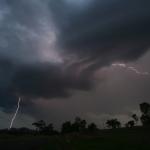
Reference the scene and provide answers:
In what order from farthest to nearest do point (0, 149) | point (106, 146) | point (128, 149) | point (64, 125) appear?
point (64, 125), point (106, 146), point (128, 149), point (0, 149)

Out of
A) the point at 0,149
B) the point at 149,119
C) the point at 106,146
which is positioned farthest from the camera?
the point at 149,119

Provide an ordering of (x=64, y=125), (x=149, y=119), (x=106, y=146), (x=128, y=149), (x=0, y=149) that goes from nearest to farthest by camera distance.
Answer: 1. (x=0, y=149)
2. (x=128, y=149)
3. (x=106, y=146)
4. (x=149, y=119)
5. (x=64, y=125)

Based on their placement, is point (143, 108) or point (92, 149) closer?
point (92, 149)

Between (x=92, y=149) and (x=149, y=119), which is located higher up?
(x=149, y=119)

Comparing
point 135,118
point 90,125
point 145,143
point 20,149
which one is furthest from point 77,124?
point 20,149

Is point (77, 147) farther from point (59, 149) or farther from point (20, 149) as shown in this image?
point (20, 149)

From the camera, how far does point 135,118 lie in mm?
193500

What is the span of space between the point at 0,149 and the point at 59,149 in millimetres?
12415

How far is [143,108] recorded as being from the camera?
590 feet

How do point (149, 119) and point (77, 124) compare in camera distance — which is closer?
point (149, 119)

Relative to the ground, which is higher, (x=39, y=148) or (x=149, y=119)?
(x=149, y=119)

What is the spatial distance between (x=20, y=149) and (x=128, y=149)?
2411 cm

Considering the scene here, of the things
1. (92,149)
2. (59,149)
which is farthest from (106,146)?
(59,149)

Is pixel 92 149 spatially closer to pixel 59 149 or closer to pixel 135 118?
pixel 59 149
